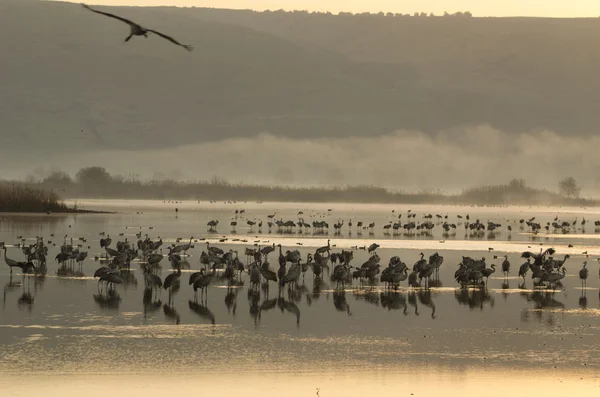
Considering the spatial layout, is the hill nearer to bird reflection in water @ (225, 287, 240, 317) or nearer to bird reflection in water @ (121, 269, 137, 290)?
bird reflection in water @ (121, 269, 137, 290)

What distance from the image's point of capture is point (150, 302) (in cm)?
2138

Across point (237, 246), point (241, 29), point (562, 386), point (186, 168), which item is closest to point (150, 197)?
point (186, 168)

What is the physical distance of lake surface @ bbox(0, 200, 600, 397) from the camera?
1462 centimetres

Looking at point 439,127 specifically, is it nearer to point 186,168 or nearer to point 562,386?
point 186,168

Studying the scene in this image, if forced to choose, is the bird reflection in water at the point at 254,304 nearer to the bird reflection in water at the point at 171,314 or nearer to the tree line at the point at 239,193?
the bird reflection in water at the point at 171,314

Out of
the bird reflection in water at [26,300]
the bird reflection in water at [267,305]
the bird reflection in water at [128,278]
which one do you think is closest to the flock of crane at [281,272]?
the bird reflection in water at [128,278]

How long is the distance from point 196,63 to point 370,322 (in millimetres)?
153984

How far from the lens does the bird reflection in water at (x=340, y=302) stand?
21.2 meters

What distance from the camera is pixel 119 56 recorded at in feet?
550

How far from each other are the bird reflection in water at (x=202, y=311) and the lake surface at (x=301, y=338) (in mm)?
44

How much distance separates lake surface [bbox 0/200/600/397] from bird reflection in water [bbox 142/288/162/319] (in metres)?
0.06

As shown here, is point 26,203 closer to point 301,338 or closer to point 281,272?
point 281,272

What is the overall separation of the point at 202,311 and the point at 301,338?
310 cm

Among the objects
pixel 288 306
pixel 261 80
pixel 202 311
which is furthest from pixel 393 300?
pixel 261 80
